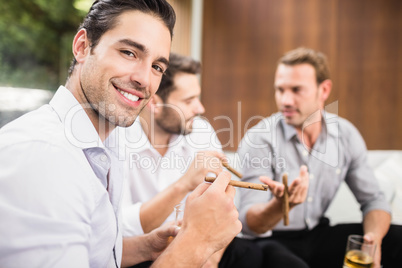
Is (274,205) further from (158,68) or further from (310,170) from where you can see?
(158,68)

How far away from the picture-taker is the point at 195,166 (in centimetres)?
121

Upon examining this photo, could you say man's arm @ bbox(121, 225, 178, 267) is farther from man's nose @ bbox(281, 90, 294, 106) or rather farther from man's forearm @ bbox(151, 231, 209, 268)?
man's nose @ bbox(281, 90, 294, 106)

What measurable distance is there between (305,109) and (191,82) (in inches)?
26.6

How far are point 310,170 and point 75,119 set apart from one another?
1.31 metres

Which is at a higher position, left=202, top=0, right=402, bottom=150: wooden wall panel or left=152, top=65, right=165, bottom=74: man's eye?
left=202, top=0, right=402, bottom=150: wooden wall panel

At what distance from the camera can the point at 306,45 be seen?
3504 millimetres

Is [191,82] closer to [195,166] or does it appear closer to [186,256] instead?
[195,166]

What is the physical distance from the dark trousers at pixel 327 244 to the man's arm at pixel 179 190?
0.50m

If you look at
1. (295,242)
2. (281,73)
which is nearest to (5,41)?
(281,73)

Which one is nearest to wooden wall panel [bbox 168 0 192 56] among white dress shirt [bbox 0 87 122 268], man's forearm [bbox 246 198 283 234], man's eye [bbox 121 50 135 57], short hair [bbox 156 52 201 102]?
short hair [bbox 156 52 201 102]

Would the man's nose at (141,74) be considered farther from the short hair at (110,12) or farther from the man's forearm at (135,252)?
the man's forearm at (135,252)

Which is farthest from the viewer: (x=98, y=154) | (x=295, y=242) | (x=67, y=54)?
Answer: (x=67, y=54)

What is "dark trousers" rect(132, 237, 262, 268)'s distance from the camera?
1.28 m

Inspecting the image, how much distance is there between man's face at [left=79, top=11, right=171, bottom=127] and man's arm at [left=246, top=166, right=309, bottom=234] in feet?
1.98
